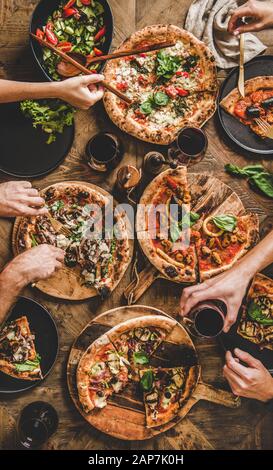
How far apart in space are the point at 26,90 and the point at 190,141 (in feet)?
4.70

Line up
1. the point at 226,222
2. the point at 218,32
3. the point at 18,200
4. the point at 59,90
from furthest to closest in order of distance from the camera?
the point at 218,32, the point at 226,222, the point at 18,200, the point at 59,90

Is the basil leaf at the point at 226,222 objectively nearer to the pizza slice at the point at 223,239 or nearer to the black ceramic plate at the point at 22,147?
the pizza slice at the point at 223,239

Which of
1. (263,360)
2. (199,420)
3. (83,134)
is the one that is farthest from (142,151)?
(199,420)

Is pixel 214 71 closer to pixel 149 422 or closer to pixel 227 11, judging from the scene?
pixel 227 11

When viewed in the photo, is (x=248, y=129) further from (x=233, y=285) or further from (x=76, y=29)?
(x=76, y=29)

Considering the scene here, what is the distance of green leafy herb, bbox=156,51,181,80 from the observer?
15.1 feet

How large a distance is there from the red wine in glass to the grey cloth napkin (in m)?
3.54

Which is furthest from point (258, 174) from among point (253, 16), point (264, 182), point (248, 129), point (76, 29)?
point (76, 29)

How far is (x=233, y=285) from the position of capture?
429cm

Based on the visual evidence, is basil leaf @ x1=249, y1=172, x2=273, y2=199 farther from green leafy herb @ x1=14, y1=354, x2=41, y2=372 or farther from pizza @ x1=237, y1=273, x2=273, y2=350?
green leafy herb @ x1=14, y1=354, x2=41, y2=372

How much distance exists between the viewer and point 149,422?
4.51 m

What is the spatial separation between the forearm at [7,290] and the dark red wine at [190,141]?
180 cm

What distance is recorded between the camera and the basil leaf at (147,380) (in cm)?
452

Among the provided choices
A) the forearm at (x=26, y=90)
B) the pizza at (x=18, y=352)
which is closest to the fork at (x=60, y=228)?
the pizza at (x=18, y=352)
